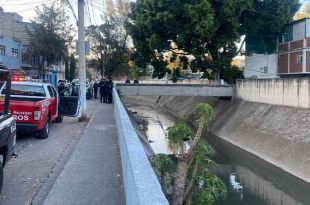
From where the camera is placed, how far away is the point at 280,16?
1505 inches

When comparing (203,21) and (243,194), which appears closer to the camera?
(243,194)

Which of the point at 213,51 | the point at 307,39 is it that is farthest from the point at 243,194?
the point at 307,39

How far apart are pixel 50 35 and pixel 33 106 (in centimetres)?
3634

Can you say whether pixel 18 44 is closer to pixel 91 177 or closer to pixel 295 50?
pixel 295 50

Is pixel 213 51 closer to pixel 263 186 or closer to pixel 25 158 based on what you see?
pixel 263 186

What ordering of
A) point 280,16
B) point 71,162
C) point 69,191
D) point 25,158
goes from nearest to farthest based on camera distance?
1. point 69,191
2. point 71,162
3. point 25,158
4. point 280,16

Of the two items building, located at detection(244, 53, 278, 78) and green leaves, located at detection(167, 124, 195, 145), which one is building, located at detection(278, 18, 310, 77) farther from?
green leaves, located at detection(167, 124, 195, 145)

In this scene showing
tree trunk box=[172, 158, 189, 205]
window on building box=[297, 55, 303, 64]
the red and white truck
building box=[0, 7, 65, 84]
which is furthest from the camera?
building box=[0, 7, 65, 84]

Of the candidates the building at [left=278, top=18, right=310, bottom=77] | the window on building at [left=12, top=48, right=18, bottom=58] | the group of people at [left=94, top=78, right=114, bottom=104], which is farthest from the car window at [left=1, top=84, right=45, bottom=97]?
the window on building at [left=12, top=48, right=18, bottom=58]

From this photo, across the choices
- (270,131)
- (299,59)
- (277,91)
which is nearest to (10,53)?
(299,59)

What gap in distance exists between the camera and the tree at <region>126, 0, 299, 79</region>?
115 feet

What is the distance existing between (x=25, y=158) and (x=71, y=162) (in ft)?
5.12

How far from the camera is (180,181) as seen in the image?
8.59 metres

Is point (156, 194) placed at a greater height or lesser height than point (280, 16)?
lesser
